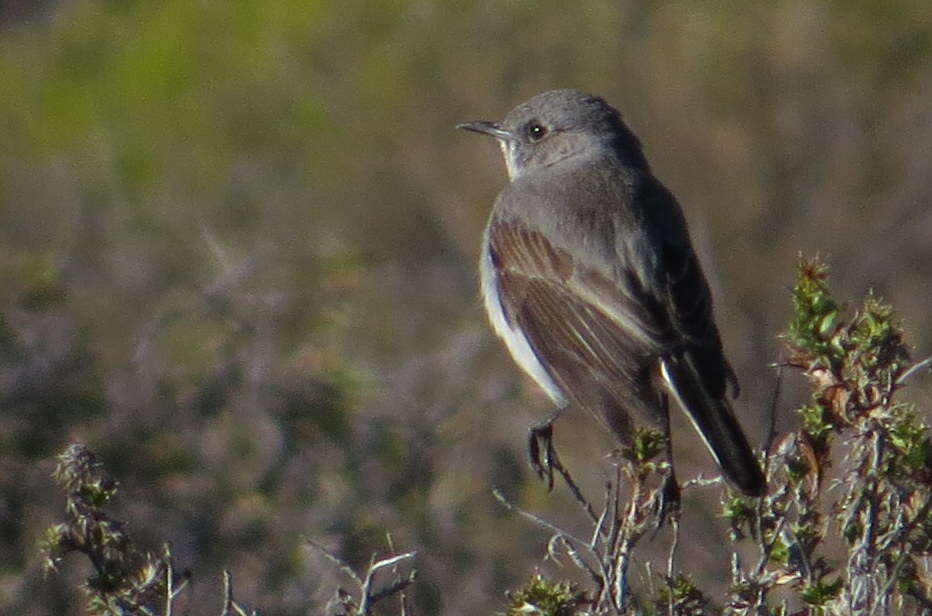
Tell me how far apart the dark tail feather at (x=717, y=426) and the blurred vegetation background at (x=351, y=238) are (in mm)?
1301

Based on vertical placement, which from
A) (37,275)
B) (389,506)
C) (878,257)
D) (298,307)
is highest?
(37,275)

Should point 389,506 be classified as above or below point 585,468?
above

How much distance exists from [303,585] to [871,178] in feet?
24.9

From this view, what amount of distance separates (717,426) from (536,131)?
2.27m

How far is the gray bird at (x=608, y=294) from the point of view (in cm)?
477

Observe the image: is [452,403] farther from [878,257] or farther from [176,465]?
[878,257]

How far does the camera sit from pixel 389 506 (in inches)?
258

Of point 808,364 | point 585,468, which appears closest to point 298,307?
point 585,468

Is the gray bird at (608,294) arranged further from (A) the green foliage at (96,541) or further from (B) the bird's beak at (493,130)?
(A) the green foliage at (96,541)

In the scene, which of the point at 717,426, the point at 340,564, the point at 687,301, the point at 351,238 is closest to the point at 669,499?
the point at 340,564

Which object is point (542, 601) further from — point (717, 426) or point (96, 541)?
point (717, 426)

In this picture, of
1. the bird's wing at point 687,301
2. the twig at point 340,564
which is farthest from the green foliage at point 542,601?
the bird's wing at point 687,301

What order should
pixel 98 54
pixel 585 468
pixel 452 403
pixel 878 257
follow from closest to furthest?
1. pixel 452 403
2. pixel 585 468
3. pixel 878 257
4. pixel 98 54

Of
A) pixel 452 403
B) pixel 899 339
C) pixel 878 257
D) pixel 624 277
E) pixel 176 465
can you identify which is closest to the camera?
pixel 899 339
